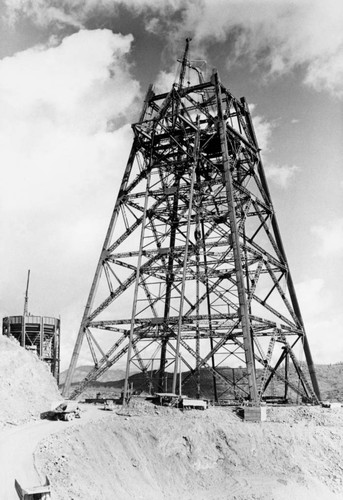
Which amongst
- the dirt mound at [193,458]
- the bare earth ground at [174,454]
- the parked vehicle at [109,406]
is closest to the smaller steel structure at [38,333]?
the parked vehicle at [109,406]

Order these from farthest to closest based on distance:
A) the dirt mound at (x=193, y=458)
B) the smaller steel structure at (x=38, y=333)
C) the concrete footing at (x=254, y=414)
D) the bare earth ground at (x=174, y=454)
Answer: the smaller steel structure at (x=38, y=333) < the concrete footing at (x=254, y=414) < the dirt mound at (x=193, y=458) < the bare earth ground at (x=174, y=454)

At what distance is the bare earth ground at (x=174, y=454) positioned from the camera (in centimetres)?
1368

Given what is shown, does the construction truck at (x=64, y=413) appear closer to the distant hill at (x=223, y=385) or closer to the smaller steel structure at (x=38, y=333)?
the distant hill at (x=223, y=385)

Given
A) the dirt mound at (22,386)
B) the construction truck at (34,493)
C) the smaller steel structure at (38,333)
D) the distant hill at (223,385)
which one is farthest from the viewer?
the smaller steel structure at (38,333)

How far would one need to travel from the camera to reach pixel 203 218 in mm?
26828

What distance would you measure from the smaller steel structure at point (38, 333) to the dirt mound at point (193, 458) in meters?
30.5

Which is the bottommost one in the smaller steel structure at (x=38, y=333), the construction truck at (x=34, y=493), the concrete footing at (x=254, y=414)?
the construction truck at (x=34, y=493)

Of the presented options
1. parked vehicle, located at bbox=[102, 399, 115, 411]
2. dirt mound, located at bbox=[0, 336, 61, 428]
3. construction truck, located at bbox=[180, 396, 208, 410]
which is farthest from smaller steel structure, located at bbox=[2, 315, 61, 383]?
construction truck, located at bbox=[180, 396, 208, 410]

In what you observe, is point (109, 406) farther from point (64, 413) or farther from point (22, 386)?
point (22, 386)

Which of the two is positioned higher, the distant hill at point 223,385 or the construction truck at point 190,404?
the distant hill at point 223,385

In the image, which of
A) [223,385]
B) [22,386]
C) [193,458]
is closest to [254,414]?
[193,458]

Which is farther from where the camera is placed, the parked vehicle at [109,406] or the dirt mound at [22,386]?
the parked vehicle at [109,406]

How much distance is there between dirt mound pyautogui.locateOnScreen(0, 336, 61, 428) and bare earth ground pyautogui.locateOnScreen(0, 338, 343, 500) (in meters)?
0.22

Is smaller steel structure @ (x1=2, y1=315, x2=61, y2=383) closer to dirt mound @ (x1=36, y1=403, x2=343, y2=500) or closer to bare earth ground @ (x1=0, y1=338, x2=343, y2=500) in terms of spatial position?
bare earth ground @ (x1=0, y1=338, x2=343, y2=500)
